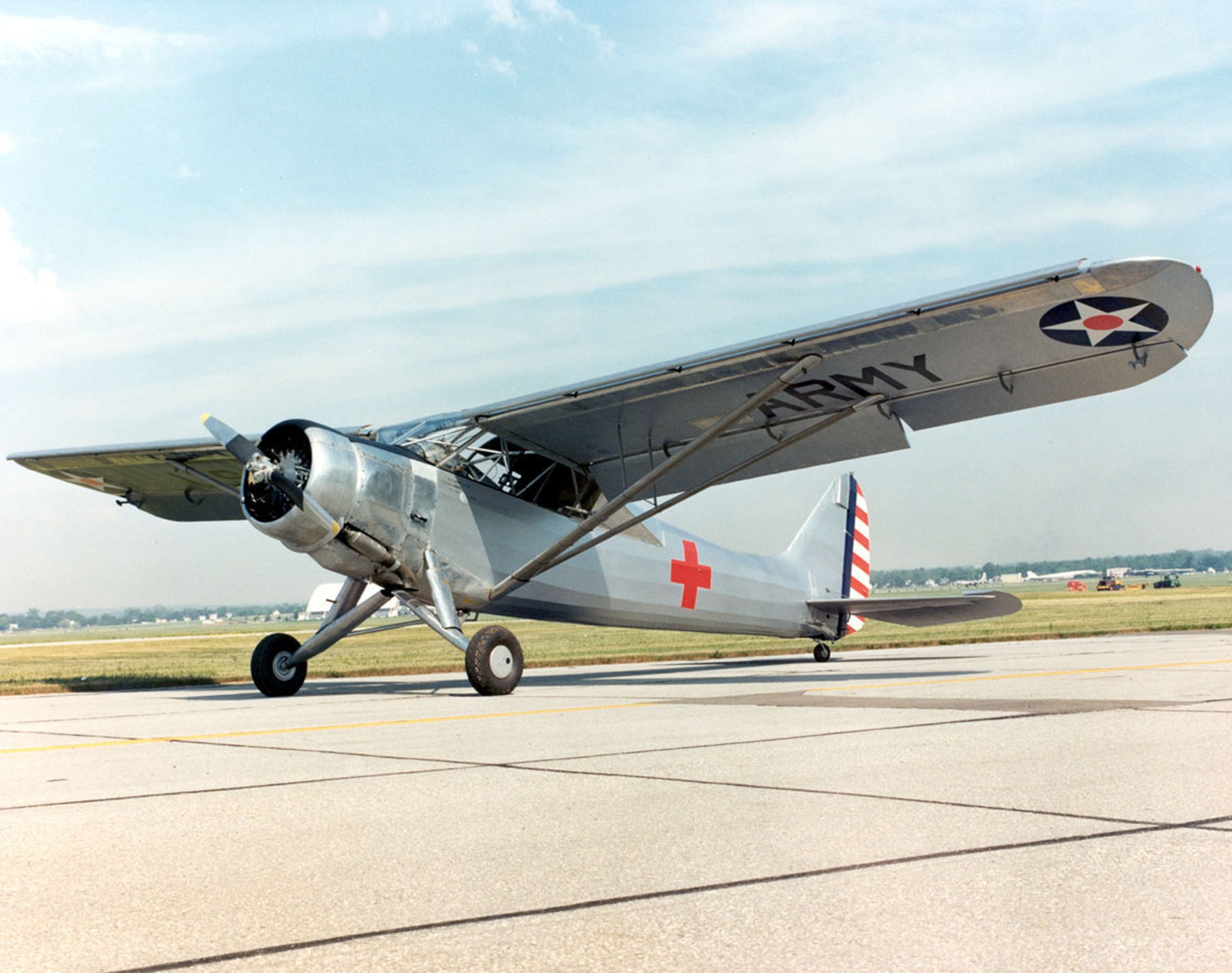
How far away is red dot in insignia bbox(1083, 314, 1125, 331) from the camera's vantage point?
33.2 ft

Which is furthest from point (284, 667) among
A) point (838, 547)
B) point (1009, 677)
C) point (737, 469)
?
point (838, 547)

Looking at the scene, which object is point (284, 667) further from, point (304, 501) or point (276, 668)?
point (304, 501)

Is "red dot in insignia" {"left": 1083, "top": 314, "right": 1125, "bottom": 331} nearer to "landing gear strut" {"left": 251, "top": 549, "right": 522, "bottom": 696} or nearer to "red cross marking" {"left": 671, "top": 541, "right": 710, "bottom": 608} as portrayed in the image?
"landing gear strut" {"left": 251, "top": 549, "right": 522, "bottom": 696}

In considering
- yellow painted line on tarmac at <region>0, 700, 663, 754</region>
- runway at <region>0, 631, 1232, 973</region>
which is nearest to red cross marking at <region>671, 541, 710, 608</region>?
yellow painted line on tarmac at <region>0, 700, 663, 754</region>

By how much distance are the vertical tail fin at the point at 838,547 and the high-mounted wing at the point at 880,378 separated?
491 centimetres

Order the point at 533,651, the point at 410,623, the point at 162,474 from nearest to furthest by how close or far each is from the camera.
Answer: the point at 410,623
the point at 162,474
the point at 533,651

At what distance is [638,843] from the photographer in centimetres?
381

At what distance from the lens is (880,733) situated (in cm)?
668

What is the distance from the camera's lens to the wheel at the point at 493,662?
35.6ft

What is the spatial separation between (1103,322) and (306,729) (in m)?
7.75

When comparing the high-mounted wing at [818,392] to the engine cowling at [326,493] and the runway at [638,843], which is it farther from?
the runway at [638,843]

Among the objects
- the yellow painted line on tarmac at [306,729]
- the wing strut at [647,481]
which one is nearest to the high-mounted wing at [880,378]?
the wing strut at [647,481]

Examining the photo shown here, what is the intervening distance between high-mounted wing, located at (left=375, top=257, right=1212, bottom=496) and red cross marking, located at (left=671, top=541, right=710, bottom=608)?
1.12 meters

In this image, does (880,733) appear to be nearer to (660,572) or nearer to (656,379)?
(656,379)
